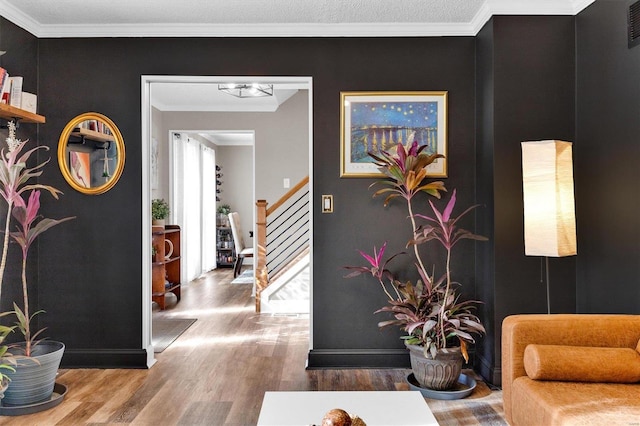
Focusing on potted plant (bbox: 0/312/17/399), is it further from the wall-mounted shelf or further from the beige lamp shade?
the beige lamp shade

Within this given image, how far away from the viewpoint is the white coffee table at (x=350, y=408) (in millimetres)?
1896

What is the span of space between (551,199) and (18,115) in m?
3.23

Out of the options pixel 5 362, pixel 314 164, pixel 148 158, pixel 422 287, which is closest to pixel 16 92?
→ pixel 148 158

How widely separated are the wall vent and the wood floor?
7.90ft

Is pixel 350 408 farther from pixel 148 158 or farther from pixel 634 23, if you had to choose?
pixel 148 158

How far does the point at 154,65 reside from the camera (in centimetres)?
385

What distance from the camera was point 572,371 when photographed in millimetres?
2307

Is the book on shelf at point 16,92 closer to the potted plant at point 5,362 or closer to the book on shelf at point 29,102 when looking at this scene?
the book on shelf at point 29,102

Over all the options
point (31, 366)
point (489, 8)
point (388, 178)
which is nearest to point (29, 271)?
point (31, 366)

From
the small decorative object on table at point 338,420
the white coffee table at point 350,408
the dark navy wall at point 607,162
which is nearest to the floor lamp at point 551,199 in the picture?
the dark navy wall at point 607,162

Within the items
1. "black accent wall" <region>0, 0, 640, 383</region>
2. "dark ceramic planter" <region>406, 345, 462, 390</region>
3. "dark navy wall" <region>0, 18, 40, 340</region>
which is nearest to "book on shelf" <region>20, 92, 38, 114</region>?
"dark navy wall" <region>0, 18, 40, 340</region>

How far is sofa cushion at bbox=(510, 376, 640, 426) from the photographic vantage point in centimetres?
194

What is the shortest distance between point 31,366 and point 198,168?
612 centimetres

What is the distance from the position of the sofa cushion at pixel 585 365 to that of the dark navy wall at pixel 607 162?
64 cm
